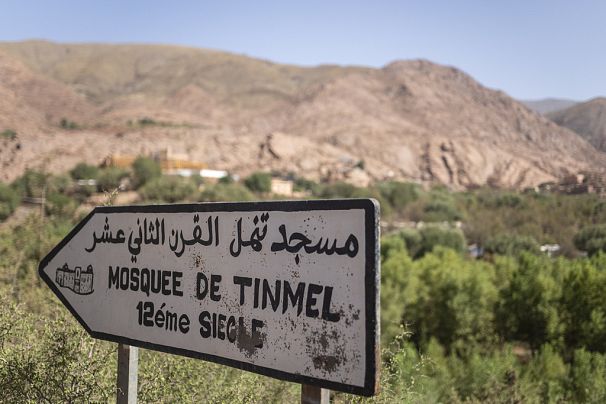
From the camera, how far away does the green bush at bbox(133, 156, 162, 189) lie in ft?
152

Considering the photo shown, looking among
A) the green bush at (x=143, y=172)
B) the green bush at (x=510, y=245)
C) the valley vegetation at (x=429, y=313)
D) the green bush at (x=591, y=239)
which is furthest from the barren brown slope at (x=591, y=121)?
the green bush at (x=143, y=172)

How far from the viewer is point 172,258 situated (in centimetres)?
199

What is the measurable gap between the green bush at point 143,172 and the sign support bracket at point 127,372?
147ft

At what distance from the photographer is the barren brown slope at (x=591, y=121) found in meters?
59.0

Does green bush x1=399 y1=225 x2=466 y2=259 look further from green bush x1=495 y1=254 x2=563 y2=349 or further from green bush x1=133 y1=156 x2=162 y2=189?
green bush x1=133 y1=156 x2=162 y2=189

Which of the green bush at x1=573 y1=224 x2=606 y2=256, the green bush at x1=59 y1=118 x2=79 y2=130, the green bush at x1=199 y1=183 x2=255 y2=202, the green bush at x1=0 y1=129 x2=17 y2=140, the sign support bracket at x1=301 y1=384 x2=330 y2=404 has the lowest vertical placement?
the green bush at x1=573 y1=224 x2=606 y2=256

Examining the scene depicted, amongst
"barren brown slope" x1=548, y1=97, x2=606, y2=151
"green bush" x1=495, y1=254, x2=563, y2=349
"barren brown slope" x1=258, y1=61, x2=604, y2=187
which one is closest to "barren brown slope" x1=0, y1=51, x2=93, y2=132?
"barren brown slope" x1=258, y1=61, x2=604, y2=187

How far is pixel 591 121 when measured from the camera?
6444cm

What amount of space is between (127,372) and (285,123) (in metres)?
86.7

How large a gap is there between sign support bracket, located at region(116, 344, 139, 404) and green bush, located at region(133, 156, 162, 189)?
147ft

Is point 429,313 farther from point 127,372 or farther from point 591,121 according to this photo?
point 591,121

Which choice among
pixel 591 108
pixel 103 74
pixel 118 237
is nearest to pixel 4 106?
pixel 103 74

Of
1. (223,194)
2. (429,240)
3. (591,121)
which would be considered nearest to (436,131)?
(591,121)

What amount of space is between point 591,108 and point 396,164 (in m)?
25.2
